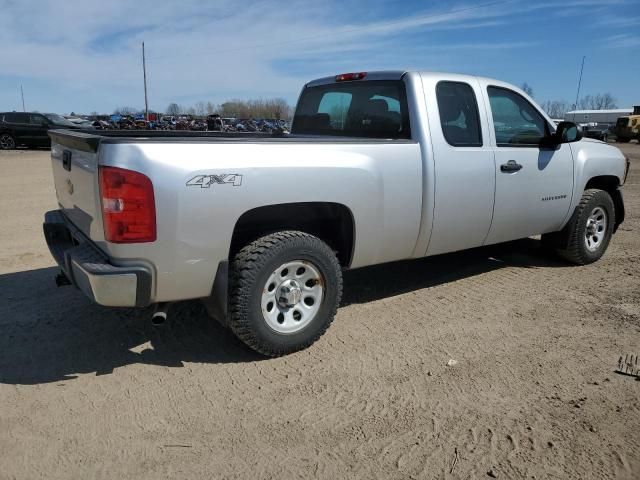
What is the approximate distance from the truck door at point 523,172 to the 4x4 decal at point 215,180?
243 centimetres

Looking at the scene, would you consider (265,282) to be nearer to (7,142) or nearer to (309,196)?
(309,196)

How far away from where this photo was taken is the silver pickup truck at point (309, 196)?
2920 millimetres

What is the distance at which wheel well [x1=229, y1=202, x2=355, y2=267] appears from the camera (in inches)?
136

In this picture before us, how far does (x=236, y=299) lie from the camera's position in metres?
3.28

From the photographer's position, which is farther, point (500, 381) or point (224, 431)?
point (500, 381)

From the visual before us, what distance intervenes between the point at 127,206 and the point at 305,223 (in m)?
1.36

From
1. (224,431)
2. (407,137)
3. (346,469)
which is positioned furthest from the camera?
(407,137)

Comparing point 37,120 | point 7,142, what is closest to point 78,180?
point 37,120

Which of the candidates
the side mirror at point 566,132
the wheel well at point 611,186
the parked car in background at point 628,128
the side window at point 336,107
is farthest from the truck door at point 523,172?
the parked car in background at point 628,128

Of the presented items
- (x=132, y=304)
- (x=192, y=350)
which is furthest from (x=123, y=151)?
(x=192, y=350)

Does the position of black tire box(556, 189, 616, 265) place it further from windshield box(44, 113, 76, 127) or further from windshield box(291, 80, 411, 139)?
windshield box(44, 113, 76, 127)

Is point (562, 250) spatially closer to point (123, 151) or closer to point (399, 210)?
point (399, 210)

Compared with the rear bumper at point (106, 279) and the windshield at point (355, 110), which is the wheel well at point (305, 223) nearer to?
the rear bumper at point (106, 279)

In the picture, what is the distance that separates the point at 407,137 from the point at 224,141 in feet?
5.27
